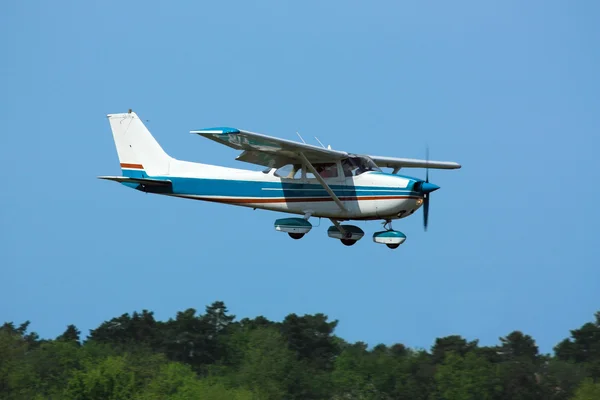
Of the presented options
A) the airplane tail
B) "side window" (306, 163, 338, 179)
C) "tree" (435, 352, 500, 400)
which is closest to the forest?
"tree" (435, 352, 500, 400)

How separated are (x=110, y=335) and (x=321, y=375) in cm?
1359

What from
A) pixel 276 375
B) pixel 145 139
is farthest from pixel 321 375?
pixel 145 139

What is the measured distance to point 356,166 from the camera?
922 inches

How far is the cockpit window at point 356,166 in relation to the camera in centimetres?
2333

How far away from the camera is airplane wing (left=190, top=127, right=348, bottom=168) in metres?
21.1

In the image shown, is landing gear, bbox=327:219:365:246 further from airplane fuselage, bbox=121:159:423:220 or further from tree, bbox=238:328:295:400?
tree, bbox=238:328:295:400

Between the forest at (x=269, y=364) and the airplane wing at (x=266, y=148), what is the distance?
21489 millimetres

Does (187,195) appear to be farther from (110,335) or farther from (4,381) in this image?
(110,335)

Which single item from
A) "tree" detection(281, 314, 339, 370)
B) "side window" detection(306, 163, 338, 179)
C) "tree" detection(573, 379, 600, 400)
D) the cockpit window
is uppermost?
"tree" detection(281, 314, 339, 370)

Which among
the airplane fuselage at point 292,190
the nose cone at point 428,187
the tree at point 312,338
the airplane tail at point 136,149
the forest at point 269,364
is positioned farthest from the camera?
the tree at point 312,338

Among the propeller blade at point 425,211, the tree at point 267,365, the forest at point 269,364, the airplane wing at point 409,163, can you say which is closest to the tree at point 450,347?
the forest at point 269,364

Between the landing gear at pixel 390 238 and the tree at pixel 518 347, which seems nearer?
the landing gear at pixel 390 238

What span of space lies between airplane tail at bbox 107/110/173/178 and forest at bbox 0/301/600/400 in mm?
18530

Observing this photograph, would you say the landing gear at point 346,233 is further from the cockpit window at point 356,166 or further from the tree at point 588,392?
the tree at point 588,392
